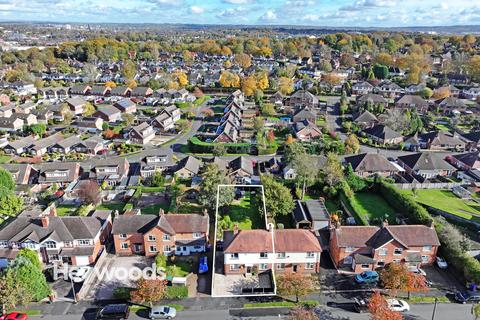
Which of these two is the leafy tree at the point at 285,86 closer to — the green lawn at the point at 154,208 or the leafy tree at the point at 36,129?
the leafy tree at the point at 36,129

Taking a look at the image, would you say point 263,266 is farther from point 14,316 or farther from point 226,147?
point 226,147

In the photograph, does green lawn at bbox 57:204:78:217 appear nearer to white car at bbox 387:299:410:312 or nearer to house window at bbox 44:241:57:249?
house window at bbox 44:241:57:249

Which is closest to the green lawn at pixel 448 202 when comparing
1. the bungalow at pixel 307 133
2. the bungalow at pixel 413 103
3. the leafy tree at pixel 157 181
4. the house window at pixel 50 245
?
the bungalow at pixel 307 133

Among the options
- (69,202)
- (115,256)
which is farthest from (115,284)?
(69,202)

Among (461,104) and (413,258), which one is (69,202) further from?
(461,104)

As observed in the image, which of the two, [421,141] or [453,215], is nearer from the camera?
[453,215]

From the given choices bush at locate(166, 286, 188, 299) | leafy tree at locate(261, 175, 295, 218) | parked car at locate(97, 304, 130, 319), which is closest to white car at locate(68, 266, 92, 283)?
parked car at locate(97, 304, 130, 319)
